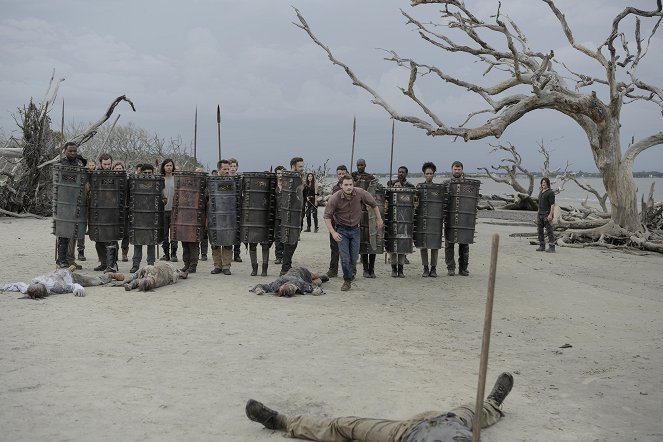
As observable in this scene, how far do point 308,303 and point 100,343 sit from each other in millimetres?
3383

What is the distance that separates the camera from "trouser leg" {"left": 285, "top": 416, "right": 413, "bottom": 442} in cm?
462

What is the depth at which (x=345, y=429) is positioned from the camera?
482cm

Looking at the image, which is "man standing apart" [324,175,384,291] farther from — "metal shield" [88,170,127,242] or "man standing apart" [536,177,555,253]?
"man standing apart" [536,177,555,253]

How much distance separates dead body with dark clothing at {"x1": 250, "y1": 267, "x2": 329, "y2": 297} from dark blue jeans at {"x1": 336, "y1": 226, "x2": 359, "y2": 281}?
54 cm

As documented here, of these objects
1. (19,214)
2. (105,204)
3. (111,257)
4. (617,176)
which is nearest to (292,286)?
(111,257)

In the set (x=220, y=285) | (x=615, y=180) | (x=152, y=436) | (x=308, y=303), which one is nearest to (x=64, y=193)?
(x=220, y=285)

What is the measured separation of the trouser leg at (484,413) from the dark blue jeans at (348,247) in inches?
231

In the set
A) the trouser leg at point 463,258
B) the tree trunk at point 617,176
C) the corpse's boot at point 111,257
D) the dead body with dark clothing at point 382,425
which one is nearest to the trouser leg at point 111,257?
the corpse's boot at point 111,257

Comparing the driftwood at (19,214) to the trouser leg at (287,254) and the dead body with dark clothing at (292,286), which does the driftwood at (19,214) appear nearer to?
the trouser leg at (287,254)

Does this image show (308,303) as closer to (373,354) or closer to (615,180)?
(373,354)

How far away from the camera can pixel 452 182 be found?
12781 mm

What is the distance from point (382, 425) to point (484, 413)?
898mm

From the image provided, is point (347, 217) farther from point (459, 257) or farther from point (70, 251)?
point (70, 251)

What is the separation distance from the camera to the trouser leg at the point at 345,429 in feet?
15.2
